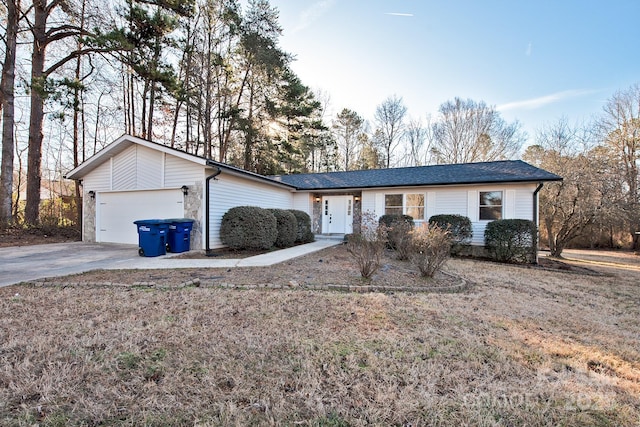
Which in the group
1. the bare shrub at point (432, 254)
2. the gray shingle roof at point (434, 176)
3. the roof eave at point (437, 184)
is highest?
the gray shingle roof at point (434, 176)

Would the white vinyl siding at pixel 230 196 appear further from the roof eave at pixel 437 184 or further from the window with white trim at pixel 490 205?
the window with white trim at pixel 490 205

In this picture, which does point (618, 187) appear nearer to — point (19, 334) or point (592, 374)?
point (592, 374)

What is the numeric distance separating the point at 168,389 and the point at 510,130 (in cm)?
2543

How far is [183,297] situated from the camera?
3994mm

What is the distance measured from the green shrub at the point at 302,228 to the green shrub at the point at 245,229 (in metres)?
2.54

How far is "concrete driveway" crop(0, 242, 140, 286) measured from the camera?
532 cm

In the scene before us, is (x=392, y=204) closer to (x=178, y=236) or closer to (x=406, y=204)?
(x=406, y=204)

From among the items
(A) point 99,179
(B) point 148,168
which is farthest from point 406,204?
(A) point 99,179

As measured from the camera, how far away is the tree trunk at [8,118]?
33.9 ft

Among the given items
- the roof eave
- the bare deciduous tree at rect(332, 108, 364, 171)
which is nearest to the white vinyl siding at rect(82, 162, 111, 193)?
the roof eave

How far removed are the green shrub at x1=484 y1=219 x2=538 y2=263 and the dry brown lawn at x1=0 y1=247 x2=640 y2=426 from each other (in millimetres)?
5193

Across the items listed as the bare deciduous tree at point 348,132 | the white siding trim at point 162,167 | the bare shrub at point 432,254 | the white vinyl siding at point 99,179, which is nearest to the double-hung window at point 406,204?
the bare shrub at point 432,254

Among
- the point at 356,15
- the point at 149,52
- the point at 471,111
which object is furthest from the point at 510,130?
the point at 149,52

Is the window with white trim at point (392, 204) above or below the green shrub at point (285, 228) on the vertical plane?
above
